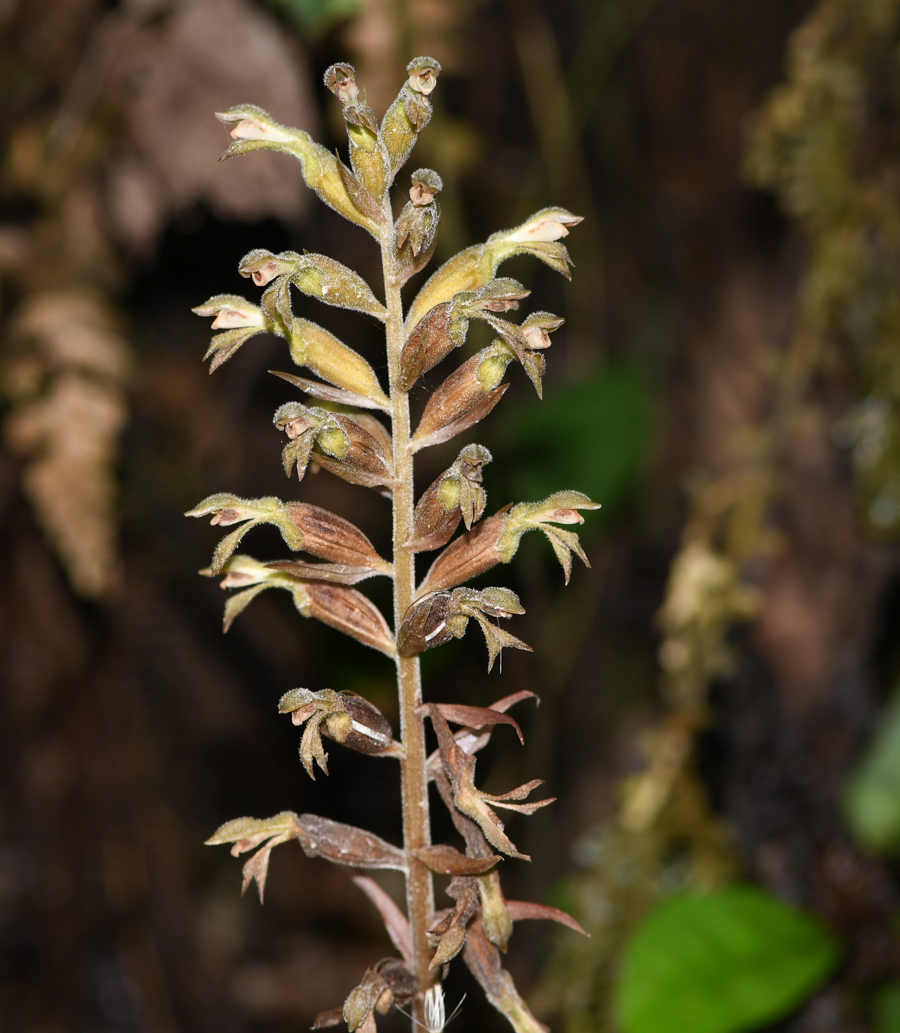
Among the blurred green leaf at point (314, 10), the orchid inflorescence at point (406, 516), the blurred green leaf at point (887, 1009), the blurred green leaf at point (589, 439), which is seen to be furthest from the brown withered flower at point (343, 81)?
the blurred green leaf at point (887, 1009)

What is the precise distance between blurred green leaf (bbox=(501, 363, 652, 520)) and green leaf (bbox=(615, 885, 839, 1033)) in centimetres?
152

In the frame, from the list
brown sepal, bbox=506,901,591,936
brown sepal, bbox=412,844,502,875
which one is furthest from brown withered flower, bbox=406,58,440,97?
brown sepal, bbox=506,901,591,936

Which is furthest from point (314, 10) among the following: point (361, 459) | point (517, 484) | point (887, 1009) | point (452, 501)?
point (887, 1009)

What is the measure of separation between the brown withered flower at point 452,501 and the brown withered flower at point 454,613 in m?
0.09

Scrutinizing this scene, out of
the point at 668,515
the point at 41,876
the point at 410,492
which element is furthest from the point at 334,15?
the point at 41,876

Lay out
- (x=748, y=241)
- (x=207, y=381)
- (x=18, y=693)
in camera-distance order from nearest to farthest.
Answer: (x=748, y=241)
(x=18, y=693)
(x=207, y=381)

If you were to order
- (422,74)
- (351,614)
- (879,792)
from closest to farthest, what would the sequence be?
1. (422,74)
2. (351,614)
3. (879,792)

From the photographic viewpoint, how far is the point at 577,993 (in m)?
3.01

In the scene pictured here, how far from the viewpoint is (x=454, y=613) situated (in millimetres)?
1320

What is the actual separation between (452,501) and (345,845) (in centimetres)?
55

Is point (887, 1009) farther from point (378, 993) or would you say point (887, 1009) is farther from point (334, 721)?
point (334, 721)

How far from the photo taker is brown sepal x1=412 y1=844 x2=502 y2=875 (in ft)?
4.18

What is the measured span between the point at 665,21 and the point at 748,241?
1.09m

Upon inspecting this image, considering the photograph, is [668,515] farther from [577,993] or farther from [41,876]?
[41,876]
